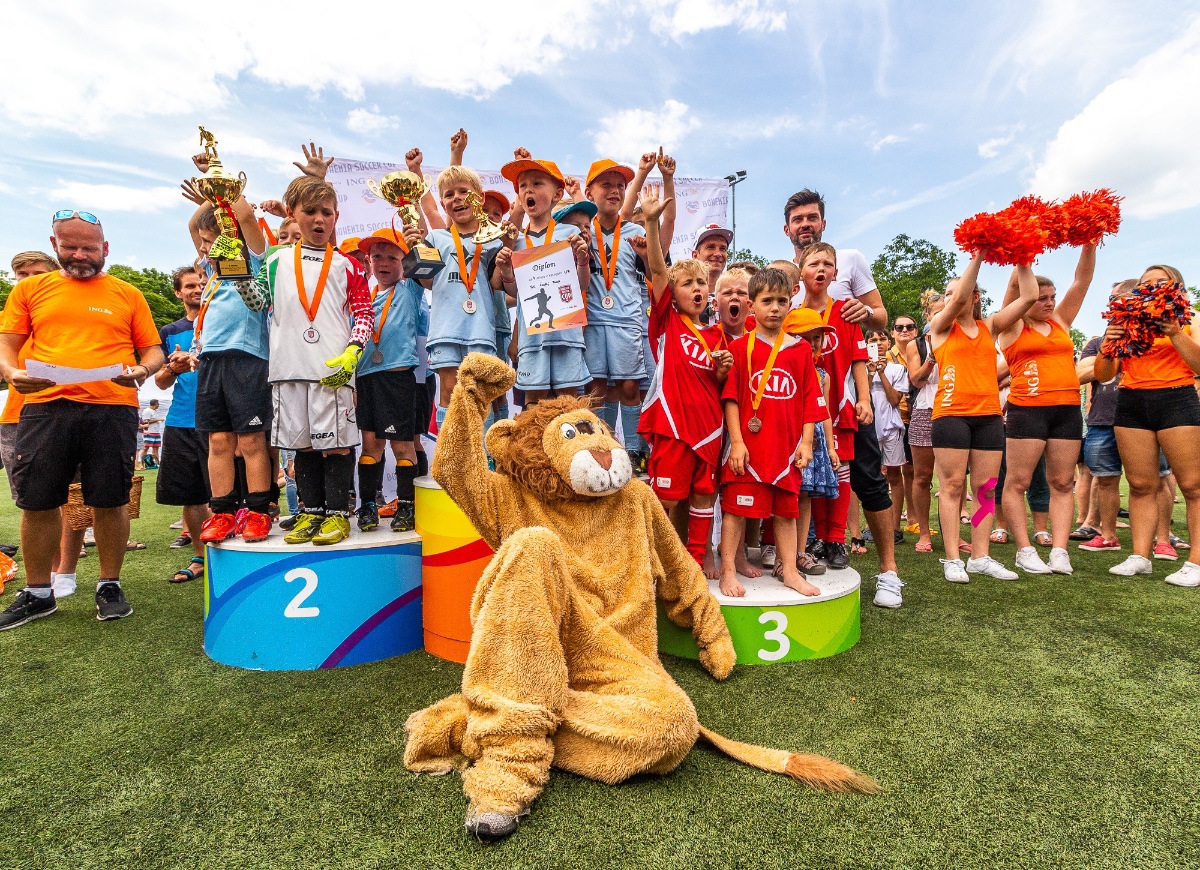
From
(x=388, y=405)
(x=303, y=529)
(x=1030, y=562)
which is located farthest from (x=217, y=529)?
(x=1030, y=562)

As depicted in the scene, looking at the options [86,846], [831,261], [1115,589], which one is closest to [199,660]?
[86,846]

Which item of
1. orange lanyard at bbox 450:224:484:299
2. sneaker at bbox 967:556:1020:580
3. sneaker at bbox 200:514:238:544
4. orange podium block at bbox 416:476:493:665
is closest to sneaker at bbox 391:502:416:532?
orange podium block at bbox 416:476:493:665

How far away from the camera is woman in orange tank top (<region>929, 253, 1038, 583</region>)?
13.7 feet

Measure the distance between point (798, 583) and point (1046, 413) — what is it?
280cm

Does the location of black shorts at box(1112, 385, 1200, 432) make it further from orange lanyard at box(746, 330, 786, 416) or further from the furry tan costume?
the furry tan costume

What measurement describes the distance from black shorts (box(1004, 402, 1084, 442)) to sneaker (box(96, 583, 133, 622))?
6.06 m

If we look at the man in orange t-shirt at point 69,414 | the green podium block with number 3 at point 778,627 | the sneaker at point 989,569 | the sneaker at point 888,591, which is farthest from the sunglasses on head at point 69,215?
the sneaker at point 989,569

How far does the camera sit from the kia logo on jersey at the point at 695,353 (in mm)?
3270

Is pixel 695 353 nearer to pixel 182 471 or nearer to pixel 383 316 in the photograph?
pixel 383 316

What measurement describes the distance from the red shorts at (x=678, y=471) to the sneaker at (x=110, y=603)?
10.4ft

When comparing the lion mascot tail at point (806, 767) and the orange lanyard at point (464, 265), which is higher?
the orange lanyard at point (464, 265)

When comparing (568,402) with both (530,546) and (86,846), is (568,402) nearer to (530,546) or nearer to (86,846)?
(530,546)

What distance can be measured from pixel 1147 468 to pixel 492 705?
4.83 m

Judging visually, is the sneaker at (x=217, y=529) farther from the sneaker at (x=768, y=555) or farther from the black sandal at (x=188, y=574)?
the sneaker at (x=768, y=555)
